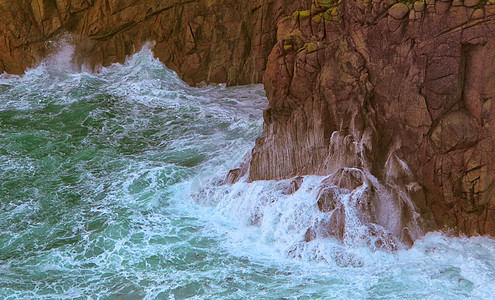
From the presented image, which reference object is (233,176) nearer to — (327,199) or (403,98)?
(327,199)

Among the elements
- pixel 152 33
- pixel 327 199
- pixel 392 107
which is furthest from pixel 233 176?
pixel 152 33

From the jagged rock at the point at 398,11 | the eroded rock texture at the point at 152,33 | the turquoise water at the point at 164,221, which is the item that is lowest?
the turquoise water at the point at 164,221

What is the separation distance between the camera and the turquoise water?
323 inches

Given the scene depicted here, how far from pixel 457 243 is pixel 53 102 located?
11805 mm

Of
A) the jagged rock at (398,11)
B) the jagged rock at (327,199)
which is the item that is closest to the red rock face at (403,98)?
the jagged rock at (398,11)

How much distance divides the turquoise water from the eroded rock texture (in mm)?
1502

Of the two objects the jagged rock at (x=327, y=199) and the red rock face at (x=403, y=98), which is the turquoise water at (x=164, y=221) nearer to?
the jagged rock at (x=327, y=199)

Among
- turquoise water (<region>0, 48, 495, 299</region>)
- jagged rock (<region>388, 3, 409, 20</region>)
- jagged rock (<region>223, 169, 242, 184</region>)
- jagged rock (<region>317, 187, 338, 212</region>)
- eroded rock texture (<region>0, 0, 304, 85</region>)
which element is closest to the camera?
turquoise water (<region>0, 48, 495, 299</region>)

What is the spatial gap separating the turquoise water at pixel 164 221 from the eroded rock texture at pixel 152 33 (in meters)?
1.50

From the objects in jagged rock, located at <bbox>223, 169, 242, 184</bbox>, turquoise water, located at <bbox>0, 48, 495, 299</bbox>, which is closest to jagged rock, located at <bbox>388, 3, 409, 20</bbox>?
turquoise water, located at <bbox>0, 48, 495, 299</bbox>

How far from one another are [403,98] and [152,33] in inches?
422

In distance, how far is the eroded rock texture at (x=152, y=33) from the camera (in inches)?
697

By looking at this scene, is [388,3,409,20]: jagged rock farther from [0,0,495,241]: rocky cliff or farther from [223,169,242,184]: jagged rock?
[223,169,242,184]: jagged rock

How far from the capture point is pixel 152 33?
18000 mm
